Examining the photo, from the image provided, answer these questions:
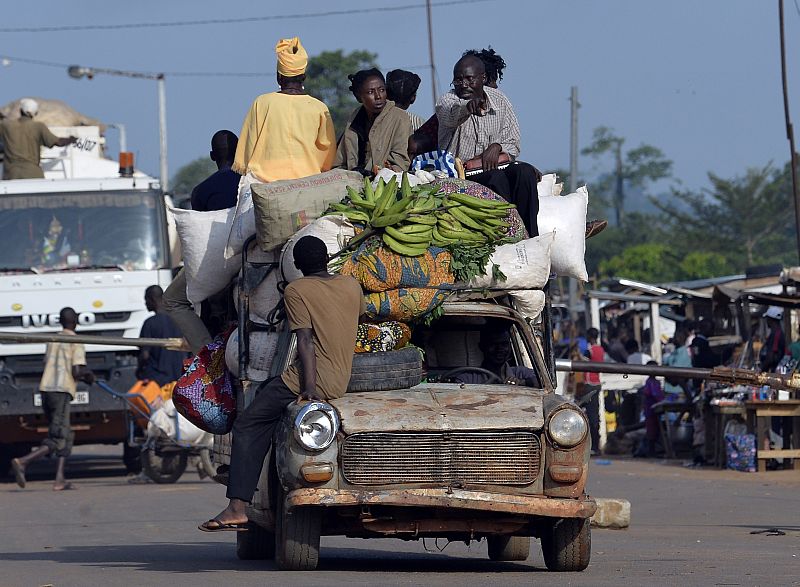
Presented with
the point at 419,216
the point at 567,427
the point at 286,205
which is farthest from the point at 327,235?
the point at 567,427

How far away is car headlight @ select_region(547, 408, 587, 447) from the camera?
8.58m

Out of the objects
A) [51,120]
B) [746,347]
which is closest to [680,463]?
[746,347]

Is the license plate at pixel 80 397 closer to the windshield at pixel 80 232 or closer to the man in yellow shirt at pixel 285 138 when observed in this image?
the windshield at pixel 80 232

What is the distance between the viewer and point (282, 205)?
9.45 metres

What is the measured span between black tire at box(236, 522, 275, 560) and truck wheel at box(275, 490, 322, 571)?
159 centimetres

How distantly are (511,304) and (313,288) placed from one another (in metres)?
1.44

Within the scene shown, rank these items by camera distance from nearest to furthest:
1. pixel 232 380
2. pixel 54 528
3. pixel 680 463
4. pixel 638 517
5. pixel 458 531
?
pixel 458 531 → pixel 232 380 → pixel 54 528 → pixel 638 517 → pixel 680 463

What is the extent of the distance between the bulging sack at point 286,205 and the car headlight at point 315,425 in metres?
1.39

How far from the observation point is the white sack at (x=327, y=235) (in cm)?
930

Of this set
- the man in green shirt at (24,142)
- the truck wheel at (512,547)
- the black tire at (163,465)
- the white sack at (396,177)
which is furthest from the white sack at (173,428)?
the white sack at (396,177)

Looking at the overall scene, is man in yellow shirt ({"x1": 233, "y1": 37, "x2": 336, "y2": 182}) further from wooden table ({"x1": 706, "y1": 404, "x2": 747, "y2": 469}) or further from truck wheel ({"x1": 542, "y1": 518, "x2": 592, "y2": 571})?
wooden table ({"x1": 706, "y1": 404, "x2": 747, "y2": 469})

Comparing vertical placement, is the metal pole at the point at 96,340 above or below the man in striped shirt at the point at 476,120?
below

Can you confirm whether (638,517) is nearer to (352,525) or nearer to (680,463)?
(352,525)

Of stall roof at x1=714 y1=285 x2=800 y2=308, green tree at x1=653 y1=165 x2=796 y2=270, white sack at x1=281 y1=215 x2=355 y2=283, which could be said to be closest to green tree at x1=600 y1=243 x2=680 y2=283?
green tree at x1=653 y1=165 x2=796 y2=270
